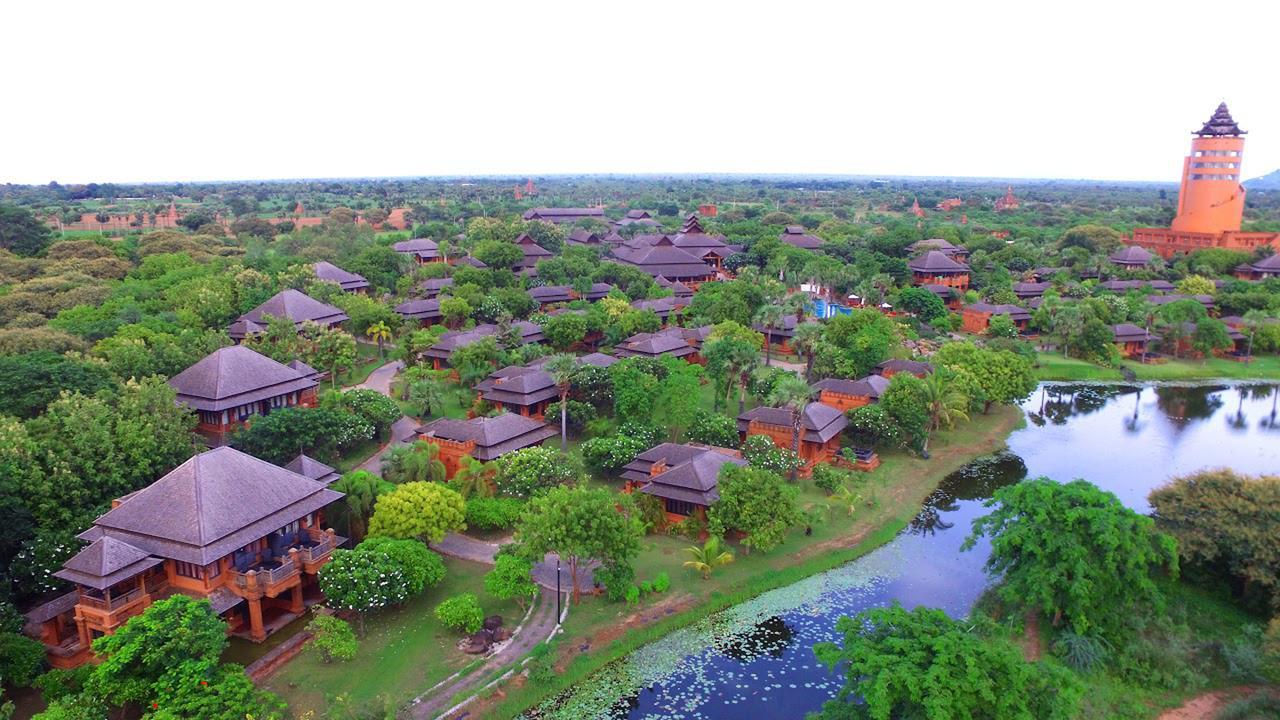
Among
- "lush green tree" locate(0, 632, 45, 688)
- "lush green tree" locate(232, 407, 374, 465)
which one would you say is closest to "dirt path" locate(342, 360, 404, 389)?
"lush green tree" locate(232, 407, 374, 465)

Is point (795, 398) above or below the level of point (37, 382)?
below

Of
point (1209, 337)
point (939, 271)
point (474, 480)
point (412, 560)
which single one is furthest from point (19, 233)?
point (1209, 337)

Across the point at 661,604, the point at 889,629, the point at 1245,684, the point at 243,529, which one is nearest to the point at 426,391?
the point at 243,529

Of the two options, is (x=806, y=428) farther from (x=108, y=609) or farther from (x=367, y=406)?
(x=108, y=609)

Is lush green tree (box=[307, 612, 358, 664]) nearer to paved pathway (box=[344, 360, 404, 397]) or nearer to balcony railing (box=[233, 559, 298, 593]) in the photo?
balcony railing (box=[233, 559, 298, 593])

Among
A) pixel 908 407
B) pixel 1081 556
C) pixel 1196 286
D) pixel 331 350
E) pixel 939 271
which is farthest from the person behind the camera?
pixel 939 271
